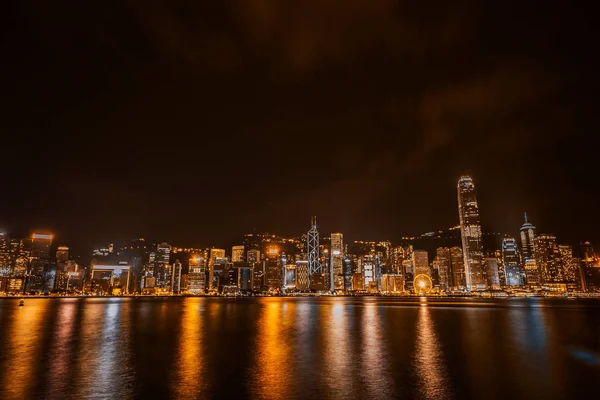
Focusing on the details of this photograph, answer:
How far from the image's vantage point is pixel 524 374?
78.7 ft

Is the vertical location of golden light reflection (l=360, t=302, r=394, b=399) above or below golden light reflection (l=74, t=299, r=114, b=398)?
below

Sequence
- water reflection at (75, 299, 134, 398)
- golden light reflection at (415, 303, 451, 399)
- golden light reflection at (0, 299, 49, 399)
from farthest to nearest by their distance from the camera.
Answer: golden light reflection at (415, 303, 451, 399), golden light reflection at (0, 299, 49, 399), water reflection at (75, 299, 134, 398)

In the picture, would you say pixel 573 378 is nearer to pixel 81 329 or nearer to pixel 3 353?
pixel 3 353

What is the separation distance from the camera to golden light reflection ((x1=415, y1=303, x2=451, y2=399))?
19.7 m

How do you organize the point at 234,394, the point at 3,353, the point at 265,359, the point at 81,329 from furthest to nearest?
1. the point at 81,329
2. the point at 3,353
3. the point at 265,359
4. the point at 234,394

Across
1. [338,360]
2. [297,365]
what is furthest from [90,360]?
[338,360]

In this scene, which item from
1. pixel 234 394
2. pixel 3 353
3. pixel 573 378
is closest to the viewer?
pixel 234 394

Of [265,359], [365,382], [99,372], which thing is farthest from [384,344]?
[99,372]

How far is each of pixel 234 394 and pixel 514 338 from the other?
3558cm

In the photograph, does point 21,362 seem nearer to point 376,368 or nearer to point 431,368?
point 376,368

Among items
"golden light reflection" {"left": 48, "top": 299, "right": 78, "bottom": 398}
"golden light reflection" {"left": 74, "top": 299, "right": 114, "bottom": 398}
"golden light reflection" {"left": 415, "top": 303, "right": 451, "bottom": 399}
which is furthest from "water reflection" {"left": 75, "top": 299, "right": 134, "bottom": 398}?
"golden light reflection" {"left": 415, "top": 303, "right": 451, "bottom": 399}

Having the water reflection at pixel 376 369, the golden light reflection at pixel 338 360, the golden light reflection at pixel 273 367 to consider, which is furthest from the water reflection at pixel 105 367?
the water reflection at pixel 376 369

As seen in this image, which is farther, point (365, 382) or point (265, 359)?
point (265, 359)

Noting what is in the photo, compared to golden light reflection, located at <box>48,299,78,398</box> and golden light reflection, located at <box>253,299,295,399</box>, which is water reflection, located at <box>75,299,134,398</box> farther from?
golden light reflection, located at <box>253,299,295,399</box>
